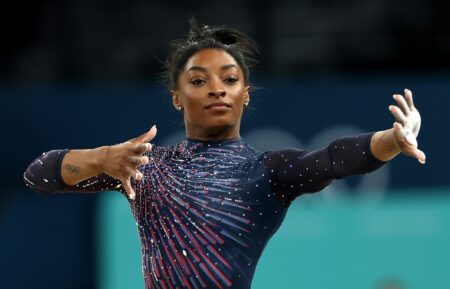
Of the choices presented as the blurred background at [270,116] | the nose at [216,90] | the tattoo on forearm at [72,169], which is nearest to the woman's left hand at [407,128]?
the nose at [216,90]

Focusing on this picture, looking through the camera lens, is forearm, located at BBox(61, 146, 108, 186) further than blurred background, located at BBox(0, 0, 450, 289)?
No

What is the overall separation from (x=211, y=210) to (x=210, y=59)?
56 centimetres

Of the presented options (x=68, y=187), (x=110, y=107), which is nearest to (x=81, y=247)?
(x=110, y=107)

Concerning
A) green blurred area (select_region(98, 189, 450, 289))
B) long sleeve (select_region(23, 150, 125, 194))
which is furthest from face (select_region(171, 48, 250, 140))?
green blurred area (select_region(98, 189, 450, 289))

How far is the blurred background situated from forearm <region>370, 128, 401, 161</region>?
145 inches

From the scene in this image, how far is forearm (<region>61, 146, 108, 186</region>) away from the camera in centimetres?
321

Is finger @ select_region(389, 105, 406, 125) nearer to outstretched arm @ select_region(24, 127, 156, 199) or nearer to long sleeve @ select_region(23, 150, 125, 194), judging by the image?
outstretched arm @ select_region(24, 127, 156, 199)

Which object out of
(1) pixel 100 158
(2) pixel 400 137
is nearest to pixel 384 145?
(2) pixel 400 137

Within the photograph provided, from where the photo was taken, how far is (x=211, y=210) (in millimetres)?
3338

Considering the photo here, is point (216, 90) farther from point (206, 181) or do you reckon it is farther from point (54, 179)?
point (54, 179)

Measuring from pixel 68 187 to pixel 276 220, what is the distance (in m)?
0.77

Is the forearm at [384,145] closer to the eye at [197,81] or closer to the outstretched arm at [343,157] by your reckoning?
the outstretched arm at [343,157]
